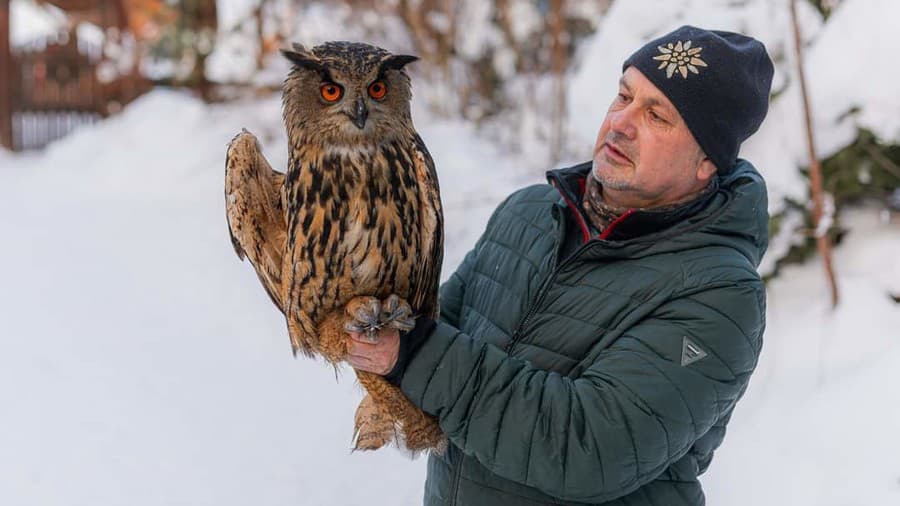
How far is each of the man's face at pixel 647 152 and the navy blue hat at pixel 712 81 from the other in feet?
0.07

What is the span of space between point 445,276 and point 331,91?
3.38 metres

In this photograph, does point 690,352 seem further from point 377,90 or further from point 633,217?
point 377,90

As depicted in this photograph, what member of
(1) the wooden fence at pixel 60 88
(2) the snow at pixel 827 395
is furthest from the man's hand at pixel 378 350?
(1) the wooden fence at pixel 60 88

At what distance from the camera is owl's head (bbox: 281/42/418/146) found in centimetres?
156

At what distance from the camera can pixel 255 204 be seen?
5.89 ft

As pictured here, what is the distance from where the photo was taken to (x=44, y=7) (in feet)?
41.6

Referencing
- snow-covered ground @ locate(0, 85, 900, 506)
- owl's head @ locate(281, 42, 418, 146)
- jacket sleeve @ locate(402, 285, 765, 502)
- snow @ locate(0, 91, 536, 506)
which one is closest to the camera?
jacket sleeve @ locate(402, 285, 765, 502)

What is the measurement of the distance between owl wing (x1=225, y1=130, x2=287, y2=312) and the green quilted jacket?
53cm

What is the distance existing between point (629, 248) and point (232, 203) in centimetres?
87

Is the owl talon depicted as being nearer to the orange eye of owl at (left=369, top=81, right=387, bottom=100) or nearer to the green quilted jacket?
the green quilted jacket

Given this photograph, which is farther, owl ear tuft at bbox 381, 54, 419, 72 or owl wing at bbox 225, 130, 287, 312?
owl wing at bbox 225, 130, 287, 312

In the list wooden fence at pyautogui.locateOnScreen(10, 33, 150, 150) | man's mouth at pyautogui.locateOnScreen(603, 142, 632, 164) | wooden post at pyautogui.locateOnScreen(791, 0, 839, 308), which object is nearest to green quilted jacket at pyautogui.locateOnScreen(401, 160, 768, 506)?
man's mouth at pyautogui.locateOnScreen(603, 142, 632, 164)

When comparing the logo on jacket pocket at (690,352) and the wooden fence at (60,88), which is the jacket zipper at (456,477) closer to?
the logo on jacket pocket at (690,352)

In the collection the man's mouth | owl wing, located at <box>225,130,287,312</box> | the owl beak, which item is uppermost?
the owl beak
